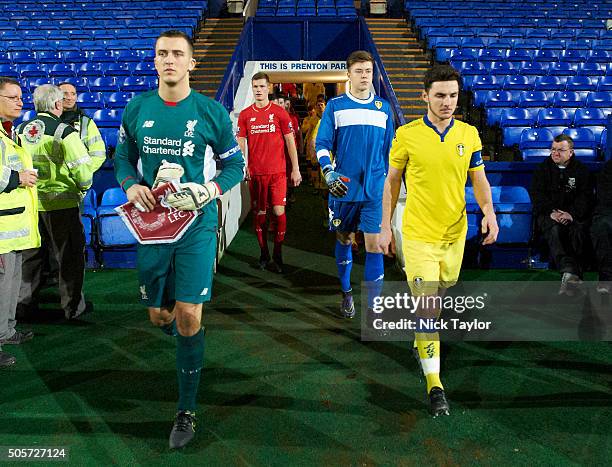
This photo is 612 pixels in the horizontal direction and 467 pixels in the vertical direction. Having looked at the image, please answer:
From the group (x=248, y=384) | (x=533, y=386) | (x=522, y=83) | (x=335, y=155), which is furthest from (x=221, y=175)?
(x=522, y=83)

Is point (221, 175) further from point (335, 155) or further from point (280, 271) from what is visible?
point (280, 271)

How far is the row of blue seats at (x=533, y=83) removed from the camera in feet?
32.6

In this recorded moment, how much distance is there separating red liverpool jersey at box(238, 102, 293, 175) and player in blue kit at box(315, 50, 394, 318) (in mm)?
1739

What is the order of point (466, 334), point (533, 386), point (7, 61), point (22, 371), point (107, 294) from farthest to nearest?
point (7, 61) < point (107, 294) < point (466, 334) < point (22, 371) < point (533, 386)

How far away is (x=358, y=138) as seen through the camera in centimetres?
430

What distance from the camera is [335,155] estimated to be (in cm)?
446

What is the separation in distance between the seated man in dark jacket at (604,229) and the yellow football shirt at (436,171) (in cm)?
268

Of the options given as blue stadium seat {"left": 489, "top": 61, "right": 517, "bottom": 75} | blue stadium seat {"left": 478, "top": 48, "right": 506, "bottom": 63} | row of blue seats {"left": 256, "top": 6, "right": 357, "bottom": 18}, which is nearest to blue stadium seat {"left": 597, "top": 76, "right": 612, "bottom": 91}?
blue stadium seat {"left": 489, "top": 61, "right": 517, "bottom": 75}

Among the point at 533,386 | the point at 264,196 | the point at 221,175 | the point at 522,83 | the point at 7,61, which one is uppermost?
the point at 7,61

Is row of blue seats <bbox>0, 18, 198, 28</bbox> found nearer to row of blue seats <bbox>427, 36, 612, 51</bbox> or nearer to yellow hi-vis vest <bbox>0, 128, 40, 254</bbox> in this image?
row of blue seats <bbox>427, 36, 612, 51</bbox>

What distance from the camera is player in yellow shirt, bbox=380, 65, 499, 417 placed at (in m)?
2.99

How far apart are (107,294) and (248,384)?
7.77 ft

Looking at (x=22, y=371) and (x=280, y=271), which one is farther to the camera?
(x=280, y=271)

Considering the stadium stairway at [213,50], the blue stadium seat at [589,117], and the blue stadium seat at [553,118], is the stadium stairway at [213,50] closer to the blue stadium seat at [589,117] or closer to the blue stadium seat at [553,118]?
the blue stadium seat at [553,118]
